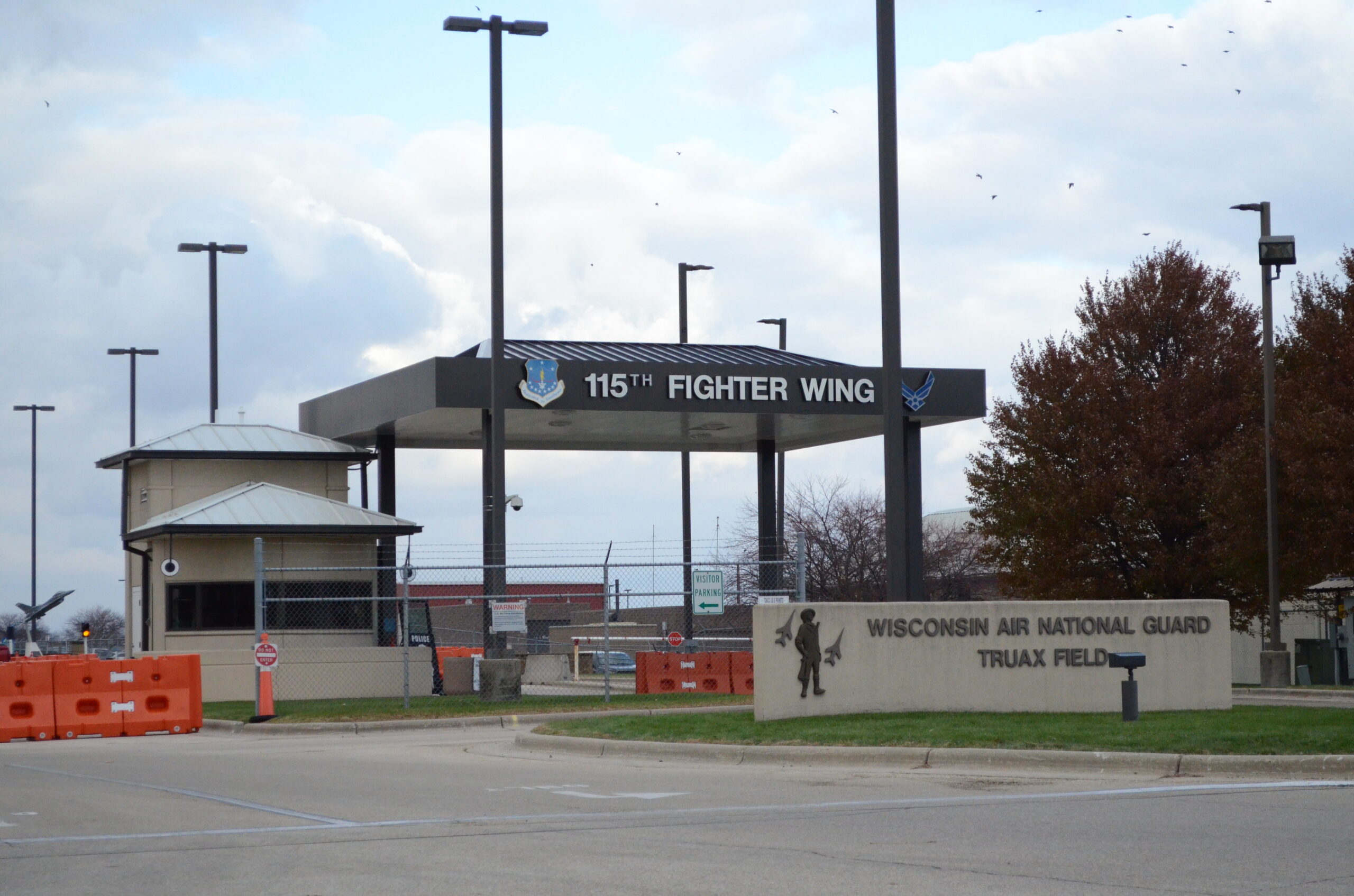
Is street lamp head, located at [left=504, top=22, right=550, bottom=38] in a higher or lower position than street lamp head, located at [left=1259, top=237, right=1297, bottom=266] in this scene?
higher

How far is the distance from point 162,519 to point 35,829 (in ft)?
63.3

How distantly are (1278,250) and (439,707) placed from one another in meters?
18.4

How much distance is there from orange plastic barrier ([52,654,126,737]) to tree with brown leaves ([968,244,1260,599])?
2190cm

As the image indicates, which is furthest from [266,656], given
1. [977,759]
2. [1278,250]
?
[1278,250]

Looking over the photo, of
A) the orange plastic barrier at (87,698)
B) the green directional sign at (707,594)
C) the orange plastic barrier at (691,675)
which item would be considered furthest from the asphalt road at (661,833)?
the orange plastic barrier at (691,675)

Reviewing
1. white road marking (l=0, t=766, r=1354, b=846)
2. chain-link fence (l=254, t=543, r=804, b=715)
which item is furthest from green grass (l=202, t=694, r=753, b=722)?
white road marking (l=0, t=766, r=1354, b=846)

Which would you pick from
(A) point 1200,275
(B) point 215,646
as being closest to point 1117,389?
(A) point 1200,275

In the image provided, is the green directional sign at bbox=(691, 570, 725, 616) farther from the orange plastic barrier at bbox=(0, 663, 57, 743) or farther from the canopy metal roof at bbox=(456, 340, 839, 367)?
the orange plastic barrier at bbox=(0, 663, 57, 743)

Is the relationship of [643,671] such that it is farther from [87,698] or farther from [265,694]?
[87,698]

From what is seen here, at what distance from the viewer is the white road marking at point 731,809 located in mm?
10117

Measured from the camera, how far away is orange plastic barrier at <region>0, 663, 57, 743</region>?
2161cm

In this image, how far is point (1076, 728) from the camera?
15.1 meters

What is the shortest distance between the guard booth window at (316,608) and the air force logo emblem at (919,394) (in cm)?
1157

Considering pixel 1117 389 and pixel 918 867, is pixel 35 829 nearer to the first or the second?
pixel 918 867
